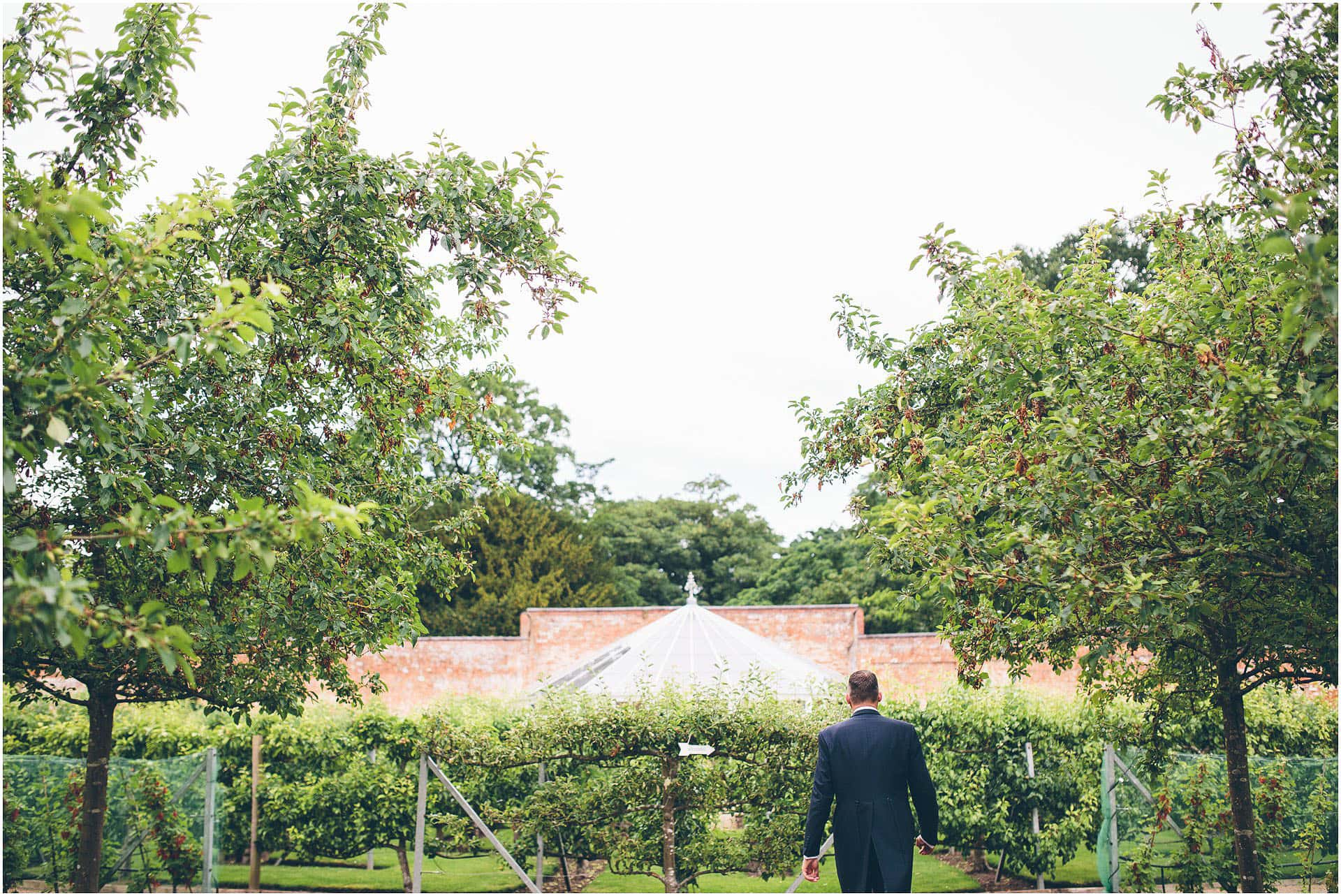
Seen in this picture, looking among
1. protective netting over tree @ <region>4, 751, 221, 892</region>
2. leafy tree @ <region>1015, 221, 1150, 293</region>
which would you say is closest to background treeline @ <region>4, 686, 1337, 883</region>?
protective netting over tree @ <region>4, 751, 221, 892</region>

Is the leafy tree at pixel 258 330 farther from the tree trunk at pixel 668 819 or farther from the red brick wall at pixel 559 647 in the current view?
the red brick wall at pixel 559 647

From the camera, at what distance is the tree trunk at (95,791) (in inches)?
262

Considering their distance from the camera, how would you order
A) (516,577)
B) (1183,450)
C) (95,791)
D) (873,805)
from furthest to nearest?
(516,577) < (95,791) < (873,805) < (1183,450)

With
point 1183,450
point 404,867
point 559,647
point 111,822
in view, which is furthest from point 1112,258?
point 111,822

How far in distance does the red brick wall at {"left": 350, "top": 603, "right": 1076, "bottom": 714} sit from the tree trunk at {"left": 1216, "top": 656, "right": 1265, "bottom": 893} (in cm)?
1446

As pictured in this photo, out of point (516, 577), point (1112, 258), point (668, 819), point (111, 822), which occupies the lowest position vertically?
point (111, 822)

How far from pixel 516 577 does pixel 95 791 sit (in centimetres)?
2492

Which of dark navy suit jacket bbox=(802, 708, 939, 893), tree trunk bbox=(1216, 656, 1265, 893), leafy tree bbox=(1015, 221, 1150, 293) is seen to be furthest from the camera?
leafy tree bbox=(1015, 221, 1150, 293)

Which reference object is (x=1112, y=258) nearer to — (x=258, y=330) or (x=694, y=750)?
(x=694, y=750)

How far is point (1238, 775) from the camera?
652 centimetres

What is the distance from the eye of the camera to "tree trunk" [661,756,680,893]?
8.59m

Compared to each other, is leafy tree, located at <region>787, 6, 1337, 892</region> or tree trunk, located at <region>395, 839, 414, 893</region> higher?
leafy tree, located at <region>787, 6, 1337, 892</region>

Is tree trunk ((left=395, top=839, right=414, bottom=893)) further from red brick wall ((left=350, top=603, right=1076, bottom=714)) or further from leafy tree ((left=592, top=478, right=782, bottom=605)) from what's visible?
leafy tree ((left=592, top=478, right=782, bottom=605))

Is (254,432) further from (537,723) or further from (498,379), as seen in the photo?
(537,723)
